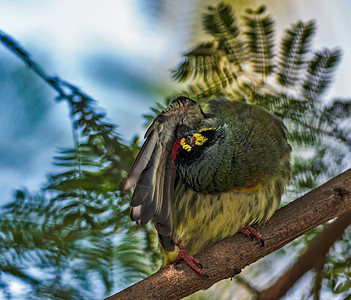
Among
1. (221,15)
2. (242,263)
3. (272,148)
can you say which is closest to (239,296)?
(242,263)

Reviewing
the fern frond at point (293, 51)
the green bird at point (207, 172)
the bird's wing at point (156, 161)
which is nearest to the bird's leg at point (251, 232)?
the green bird at point (207, 172)

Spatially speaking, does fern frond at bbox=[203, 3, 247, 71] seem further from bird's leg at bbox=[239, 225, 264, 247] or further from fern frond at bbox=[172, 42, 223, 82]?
bird's leg at bbox=[239, 225, 264, 247]

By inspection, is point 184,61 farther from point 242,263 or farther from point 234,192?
point 242,263

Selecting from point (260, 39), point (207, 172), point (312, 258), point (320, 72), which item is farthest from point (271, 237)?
point (260, 39)

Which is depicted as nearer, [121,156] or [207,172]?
[207,172]

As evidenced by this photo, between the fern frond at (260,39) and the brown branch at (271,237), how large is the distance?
1.68ft

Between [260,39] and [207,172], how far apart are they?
55 cm

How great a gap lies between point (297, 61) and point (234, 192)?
21.4 inches

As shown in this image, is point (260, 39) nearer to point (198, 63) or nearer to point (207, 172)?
point (198, 63)

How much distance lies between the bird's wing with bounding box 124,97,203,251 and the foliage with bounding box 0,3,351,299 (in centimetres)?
7

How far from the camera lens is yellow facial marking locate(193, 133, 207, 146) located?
1.50 metres

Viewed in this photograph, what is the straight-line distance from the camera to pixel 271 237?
1738mm

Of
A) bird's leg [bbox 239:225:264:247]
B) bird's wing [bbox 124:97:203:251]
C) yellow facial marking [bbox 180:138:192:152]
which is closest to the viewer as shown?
yellow facial marking [bbox 180:138:192:152]

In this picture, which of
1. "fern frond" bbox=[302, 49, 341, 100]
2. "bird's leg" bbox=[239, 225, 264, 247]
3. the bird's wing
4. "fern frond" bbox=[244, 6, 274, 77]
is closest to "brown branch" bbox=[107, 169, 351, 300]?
"bird's leg" bbox=[239, 225, 264, 247]
